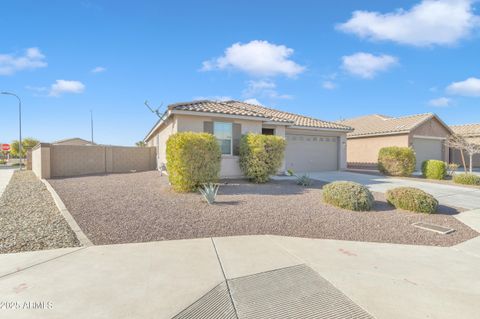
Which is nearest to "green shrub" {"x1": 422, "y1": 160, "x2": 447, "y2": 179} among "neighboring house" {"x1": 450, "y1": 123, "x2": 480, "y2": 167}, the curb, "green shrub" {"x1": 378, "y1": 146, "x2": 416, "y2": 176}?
"green shrub" {"x1": 378, "y1": 146, "x2": 416, "y2": 176}

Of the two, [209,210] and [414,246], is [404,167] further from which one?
[209,210]

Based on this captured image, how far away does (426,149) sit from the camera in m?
22.0

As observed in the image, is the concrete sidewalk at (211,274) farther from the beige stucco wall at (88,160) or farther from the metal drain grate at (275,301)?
the beige stucco wall at (88,160)

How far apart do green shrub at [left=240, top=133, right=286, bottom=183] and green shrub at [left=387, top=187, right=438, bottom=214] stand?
525cm

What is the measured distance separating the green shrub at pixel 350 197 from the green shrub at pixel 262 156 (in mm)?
4159

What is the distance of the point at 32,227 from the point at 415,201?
9488mm

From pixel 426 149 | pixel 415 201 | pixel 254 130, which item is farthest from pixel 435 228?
pixel 426 149

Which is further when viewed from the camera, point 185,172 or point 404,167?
point 404,167

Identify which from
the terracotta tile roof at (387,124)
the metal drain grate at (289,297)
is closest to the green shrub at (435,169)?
the terracotta tile roof at (387,124)

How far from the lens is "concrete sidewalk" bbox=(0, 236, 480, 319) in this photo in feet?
9.49

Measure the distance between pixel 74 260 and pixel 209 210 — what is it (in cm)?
341

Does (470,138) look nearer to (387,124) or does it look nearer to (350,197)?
(387,124)

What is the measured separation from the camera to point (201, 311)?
2.80 meters

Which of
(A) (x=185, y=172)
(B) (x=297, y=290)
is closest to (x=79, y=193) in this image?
(A) (x=185, y=172)
